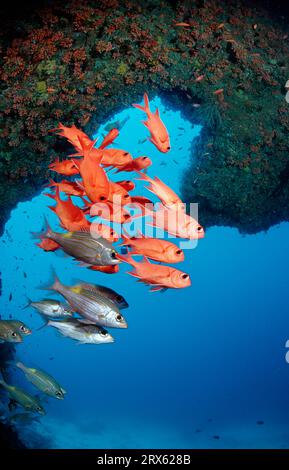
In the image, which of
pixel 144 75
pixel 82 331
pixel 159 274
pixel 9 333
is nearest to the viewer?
pixel 159 274

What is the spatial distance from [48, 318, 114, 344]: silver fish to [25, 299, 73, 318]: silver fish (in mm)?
93

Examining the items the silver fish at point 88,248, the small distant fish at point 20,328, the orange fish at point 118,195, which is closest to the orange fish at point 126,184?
the orange fish at point 118,195

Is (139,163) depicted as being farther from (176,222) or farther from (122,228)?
(176,222)

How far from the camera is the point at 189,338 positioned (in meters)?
117

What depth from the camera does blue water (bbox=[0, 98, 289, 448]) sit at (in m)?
72.8

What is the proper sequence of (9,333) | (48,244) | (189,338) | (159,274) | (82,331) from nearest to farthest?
(159,274) → (48,244) → (82,331) → (9,333) → (189,338)

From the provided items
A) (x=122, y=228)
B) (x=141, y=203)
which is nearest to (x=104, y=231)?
(x=122, y=228)

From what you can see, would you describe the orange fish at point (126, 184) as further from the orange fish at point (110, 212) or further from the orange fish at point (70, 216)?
the orange fish at point (70, 216)

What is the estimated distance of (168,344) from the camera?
117 m

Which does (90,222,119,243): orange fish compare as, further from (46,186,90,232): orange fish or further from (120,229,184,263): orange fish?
(120,229,184,263): orange fish

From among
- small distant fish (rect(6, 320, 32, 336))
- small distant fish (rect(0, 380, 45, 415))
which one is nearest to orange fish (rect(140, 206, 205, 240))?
small distant fish (rect(6, 320, 32, 336))

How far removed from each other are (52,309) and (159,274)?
169cm

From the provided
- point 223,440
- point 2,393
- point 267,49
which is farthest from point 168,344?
point 267,49

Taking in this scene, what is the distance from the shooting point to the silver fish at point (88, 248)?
2.90 m
